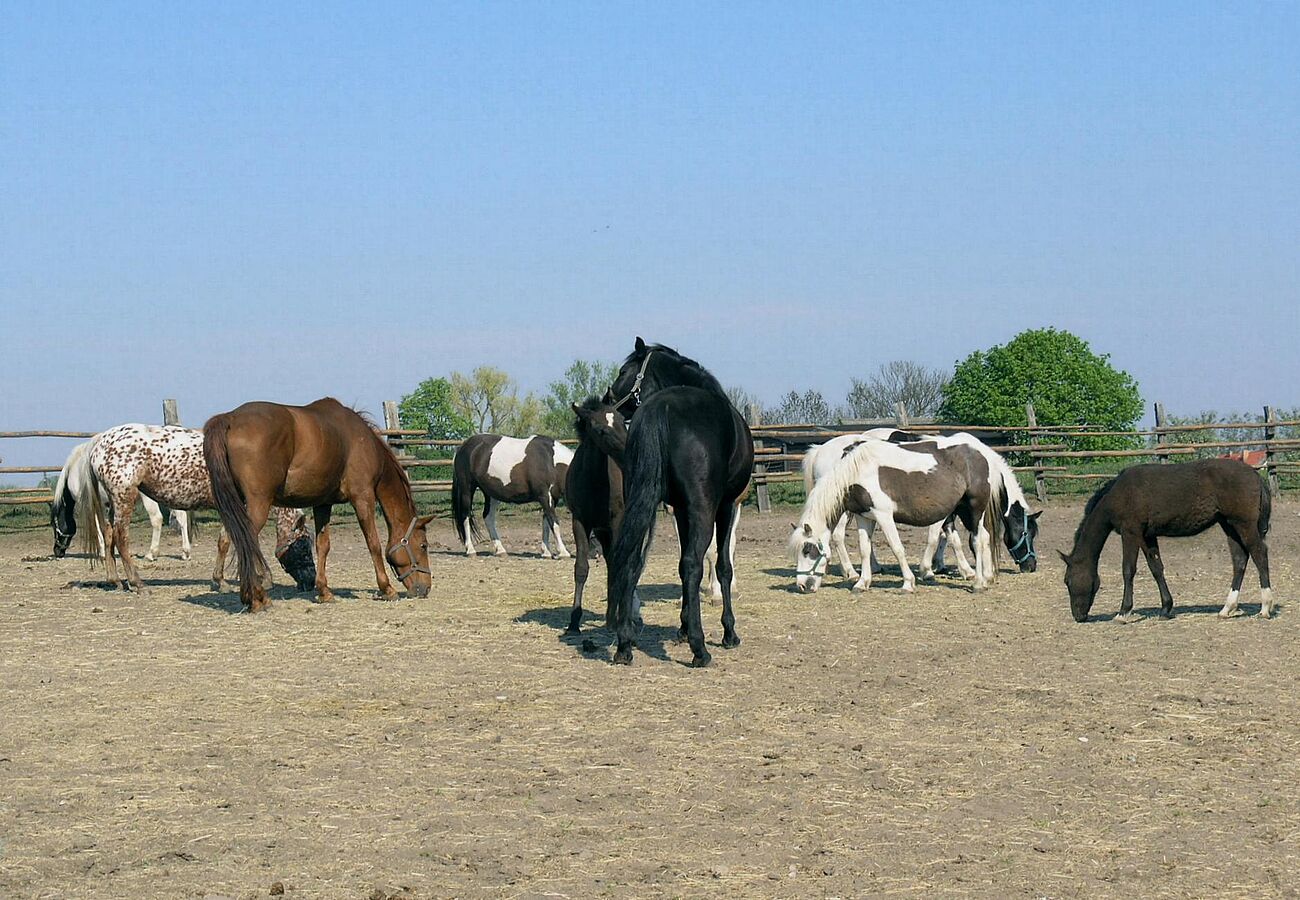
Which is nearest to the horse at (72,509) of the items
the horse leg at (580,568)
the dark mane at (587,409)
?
the horse leg at (580,568)

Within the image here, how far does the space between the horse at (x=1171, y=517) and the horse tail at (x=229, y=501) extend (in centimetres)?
659

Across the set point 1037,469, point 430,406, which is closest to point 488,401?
point 430,406

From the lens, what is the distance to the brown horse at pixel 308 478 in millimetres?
10031

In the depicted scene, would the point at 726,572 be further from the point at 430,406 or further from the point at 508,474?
the point at 430,406

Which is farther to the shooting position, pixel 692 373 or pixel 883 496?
pixel 883 496

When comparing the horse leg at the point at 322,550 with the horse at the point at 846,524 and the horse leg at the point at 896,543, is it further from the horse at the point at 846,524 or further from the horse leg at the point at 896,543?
the horse leg at the point at 896,543

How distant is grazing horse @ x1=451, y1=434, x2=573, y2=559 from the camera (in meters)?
16.8

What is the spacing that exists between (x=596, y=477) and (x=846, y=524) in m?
6.17

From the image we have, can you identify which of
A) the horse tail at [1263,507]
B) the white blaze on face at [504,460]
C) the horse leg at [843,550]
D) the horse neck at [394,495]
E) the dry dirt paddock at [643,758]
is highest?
the white blaze on face at [504,460]

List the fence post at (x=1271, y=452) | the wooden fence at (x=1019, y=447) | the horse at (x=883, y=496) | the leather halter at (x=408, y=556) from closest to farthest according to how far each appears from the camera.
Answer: the leather halter at (x=408, y=556), the horse at (x=883, y=496), the wooden fence at (x=1019, y=447), the fence post at (x=1271, y=452)

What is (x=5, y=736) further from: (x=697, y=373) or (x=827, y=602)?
(x=827, y=602)

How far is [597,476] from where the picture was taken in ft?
28.5

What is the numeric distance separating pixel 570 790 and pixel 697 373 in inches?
165

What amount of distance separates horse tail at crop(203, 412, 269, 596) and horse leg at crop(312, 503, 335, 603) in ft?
2.65
